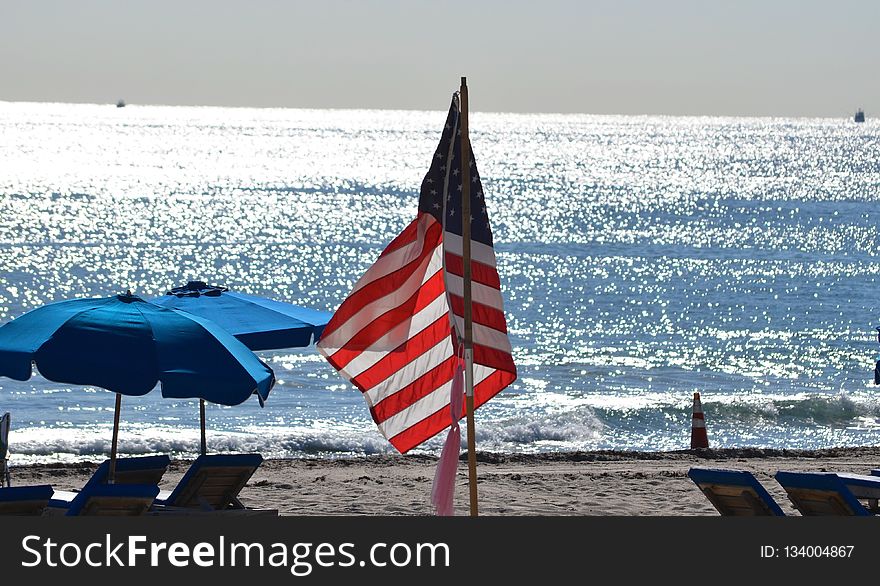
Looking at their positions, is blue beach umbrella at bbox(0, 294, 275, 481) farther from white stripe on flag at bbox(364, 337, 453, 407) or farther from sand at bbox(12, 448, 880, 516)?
sand at bbox(12, 448, 880, 516)

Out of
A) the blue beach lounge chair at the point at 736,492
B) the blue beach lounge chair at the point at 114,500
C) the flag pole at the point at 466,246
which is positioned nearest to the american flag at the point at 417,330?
the flag pole at the point at 466,246

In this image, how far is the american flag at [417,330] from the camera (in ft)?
26.2

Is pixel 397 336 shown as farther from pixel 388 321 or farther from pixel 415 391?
pixel 415 391

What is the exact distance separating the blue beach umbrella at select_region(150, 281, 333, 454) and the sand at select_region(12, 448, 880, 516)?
2.18 meters

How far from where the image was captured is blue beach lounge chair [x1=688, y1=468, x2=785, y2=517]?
9.33m

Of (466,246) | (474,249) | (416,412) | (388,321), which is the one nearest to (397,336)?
(388,321)

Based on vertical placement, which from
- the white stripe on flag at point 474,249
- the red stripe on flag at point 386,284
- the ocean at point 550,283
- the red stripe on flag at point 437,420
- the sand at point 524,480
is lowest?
the ocean at point 550,283

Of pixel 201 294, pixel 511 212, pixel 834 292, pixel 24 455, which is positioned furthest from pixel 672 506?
pixel 511 212

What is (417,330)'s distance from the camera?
829 centimetres

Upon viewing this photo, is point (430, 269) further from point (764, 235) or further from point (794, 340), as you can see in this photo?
point (764, 235)

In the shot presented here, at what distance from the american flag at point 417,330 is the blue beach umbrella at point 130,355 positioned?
1080 millimetres

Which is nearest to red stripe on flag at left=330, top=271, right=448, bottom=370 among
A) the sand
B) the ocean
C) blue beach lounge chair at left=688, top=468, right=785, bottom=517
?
blue beach lounge chair at left=688, top=468, right=785, bottom=517

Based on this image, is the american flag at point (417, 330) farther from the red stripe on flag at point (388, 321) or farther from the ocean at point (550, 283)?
the ocean at point (550, 283)

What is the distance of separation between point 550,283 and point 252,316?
131 feet
